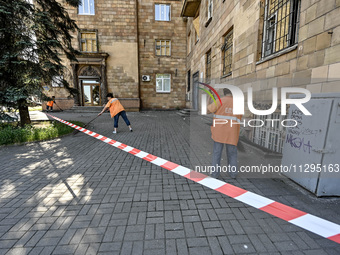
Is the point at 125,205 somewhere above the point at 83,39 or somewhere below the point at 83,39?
below

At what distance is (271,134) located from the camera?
5098 mm

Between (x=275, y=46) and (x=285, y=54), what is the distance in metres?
0.93

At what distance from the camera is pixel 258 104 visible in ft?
19.7

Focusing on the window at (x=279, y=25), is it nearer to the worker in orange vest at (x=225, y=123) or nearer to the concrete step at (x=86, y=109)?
the worker in orange vest at (x=225, y=123)

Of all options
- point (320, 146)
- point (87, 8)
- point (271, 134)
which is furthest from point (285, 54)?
point (87, 8)

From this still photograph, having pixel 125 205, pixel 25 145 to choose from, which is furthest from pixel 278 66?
pixel 25 145

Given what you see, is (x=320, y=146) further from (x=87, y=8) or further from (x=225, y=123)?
(x=87, y=8)

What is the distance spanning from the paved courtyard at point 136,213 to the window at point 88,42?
56.9 ft

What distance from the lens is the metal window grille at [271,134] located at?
15.6 feet

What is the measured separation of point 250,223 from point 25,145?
7.29 m

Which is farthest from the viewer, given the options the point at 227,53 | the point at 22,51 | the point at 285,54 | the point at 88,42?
the point at 88,42

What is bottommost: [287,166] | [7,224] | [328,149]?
[7,224]

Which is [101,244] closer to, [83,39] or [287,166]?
[287,166]

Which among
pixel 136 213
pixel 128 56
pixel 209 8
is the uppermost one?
pixel 209 8
